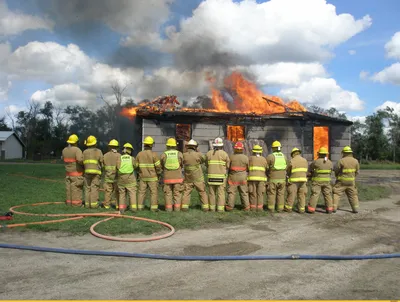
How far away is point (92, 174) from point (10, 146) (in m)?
52.0

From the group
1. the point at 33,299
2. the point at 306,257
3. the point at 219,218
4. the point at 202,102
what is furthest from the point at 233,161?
the point at 202,102

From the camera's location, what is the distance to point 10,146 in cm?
5356

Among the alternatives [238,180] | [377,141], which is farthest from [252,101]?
[377,141]

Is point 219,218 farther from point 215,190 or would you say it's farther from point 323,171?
point 323,171

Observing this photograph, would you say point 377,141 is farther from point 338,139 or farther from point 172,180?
point 172,180

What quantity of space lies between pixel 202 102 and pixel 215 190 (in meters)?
9.69

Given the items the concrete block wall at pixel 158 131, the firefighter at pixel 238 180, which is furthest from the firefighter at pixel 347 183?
the concrete block wall at pixel 158 131

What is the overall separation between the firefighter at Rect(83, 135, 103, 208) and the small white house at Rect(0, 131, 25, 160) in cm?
4668

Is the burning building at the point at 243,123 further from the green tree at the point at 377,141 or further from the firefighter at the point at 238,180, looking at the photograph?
the green tree at the point at 377,141

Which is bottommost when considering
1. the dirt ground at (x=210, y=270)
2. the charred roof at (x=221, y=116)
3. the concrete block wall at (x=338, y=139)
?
the dirt ground at (x=210, y=270)

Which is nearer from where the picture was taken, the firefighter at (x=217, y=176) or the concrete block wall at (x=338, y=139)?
the firefighter at (x=217, y=176)

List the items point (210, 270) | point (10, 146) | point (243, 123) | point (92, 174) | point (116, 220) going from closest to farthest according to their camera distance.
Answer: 1. point (210, 270)
2. point (116, 220)
3. point (92, 174)
4. point (243, 123)
5. point (10, 146)

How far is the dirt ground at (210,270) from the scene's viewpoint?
3758mm

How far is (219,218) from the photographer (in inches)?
313
